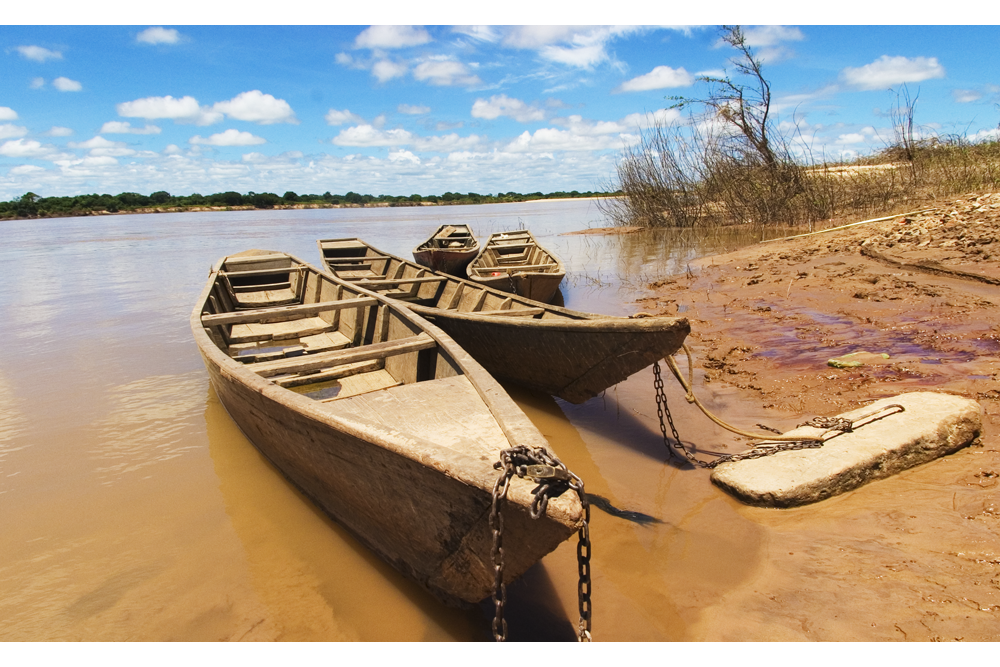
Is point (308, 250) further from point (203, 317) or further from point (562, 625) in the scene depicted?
point (562, 625)

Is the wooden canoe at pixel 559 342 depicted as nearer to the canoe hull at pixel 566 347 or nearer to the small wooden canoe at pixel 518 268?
the canoe hull at pixel 566 347

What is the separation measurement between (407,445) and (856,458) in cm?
280

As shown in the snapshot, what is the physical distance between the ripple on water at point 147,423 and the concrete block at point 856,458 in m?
4.68

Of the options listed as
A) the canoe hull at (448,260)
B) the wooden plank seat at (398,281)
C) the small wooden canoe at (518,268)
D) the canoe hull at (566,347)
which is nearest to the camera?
the canoe hull at (566,347)

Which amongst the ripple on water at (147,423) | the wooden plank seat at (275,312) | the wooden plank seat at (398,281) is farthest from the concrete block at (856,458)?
the wooden plank seat at (398,281)

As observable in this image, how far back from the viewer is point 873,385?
4.68 meters

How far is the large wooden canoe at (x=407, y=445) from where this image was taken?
6.94ft

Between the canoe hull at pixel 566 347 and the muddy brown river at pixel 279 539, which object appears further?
the canoe hull at pixel 566 347

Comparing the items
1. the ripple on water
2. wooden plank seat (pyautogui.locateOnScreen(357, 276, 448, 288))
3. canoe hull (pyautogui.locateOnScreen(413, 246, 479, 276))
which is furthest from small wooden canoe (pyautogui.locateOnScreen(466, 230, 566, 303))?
the ripple on water

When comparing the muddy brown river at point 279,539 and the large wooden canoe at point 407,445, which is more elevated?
the large wooden canoe at point 407,445

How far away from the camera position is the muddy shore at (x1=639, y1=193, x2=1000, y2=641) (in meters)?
2.42

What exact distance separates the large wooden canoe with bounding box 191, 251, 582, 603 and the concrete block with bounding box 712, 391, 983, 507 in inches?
68.8

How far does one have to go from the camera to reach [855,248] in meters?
10.7
